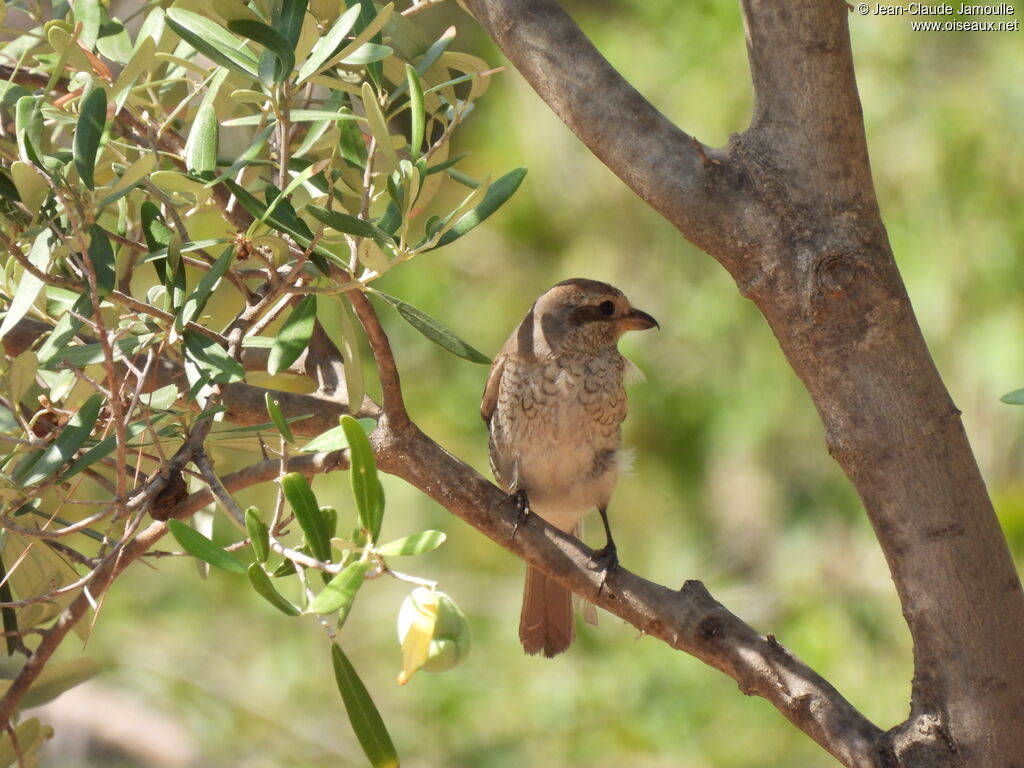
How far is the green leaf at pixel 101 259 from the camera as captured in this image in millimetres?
1421

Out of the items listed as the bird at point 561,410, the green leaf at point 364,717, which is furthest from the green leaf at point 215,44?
the bird at point 561,410

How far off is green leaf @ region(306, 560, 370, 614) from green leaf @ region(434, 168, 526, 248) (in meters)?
0.46

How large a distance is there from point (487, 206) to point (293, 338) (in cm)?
33

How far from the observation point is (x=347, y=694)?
1389mm

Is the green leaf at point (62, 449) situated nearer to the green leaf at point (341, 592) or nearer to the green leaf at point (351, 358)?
the green leaf at point (351, 358)

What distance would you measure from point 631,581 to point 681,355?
434 cm

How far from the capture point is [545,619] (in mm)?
2871

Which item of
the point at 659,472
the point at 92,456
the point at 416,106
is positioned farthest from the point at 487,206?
the point at 659,472

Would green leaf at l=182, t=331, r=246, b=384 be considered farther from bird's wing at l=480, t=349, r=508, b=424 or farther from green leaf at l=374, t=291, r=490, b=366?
bird's wing at l=480, t=349, r=508, b=424

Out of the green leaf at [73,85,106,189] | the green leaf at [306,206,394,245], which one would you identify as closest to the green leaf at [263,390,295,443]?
the green leaf at [306,206,394,245]

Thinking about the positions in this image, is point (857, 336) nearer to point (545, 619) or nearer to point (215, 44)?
point (215, 44)

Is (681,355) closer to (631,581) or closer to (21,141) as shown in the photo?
(631,581)

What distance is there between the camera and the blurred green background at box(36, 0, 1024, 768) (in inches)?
194

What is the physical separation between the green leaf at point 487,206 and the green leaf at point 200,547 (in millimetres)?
484
